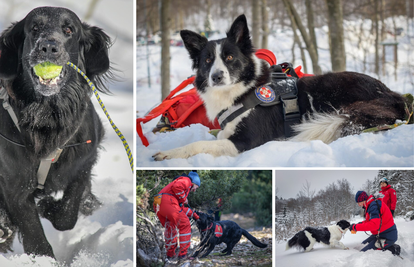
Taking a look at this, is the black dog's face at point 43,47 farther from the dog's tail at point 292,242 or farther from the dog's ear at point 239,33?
the dog's tail at point 292,242

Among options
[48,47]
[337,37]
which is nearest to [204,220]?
[48,47]

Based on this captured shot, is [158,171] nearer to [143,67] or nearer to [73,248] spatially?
[73,248]

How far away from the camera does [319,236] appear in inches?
93.6

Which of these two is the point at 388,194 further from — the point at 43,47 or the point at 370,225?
the point at 43,47

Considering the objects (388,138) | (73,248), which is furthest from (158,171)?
(388,138)

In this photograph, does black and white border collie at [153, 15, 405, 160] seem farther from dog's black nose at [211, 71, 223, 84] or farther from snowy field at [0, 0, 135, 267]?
snowy field at [0, 0, 135, 267]

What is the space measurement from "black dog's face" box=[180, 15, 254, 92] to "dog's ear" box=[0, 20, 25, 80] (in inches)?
51.5

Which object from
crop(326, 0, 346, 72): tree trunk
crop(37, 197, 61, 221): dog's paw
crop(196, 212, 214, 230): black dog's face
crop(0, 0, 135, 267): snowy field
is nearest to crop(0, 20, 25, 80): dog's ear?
crop(0, 0, 135, 267): snowy field

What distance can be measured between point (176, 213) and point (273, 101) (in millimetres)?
1272

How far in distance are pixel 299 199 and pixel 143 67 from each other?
45.4ft

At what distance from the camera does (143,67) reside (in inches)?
604

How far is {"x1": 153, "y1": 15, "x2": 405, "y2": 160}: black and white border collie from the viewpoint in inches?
107

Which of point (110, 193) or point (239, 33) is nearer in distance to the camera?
point (110, 193)

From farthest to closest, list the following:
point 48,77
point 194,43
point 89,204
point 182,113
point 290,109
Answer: point 182,113, point 194,43, point 290,109, point 89,204, point 48,77
